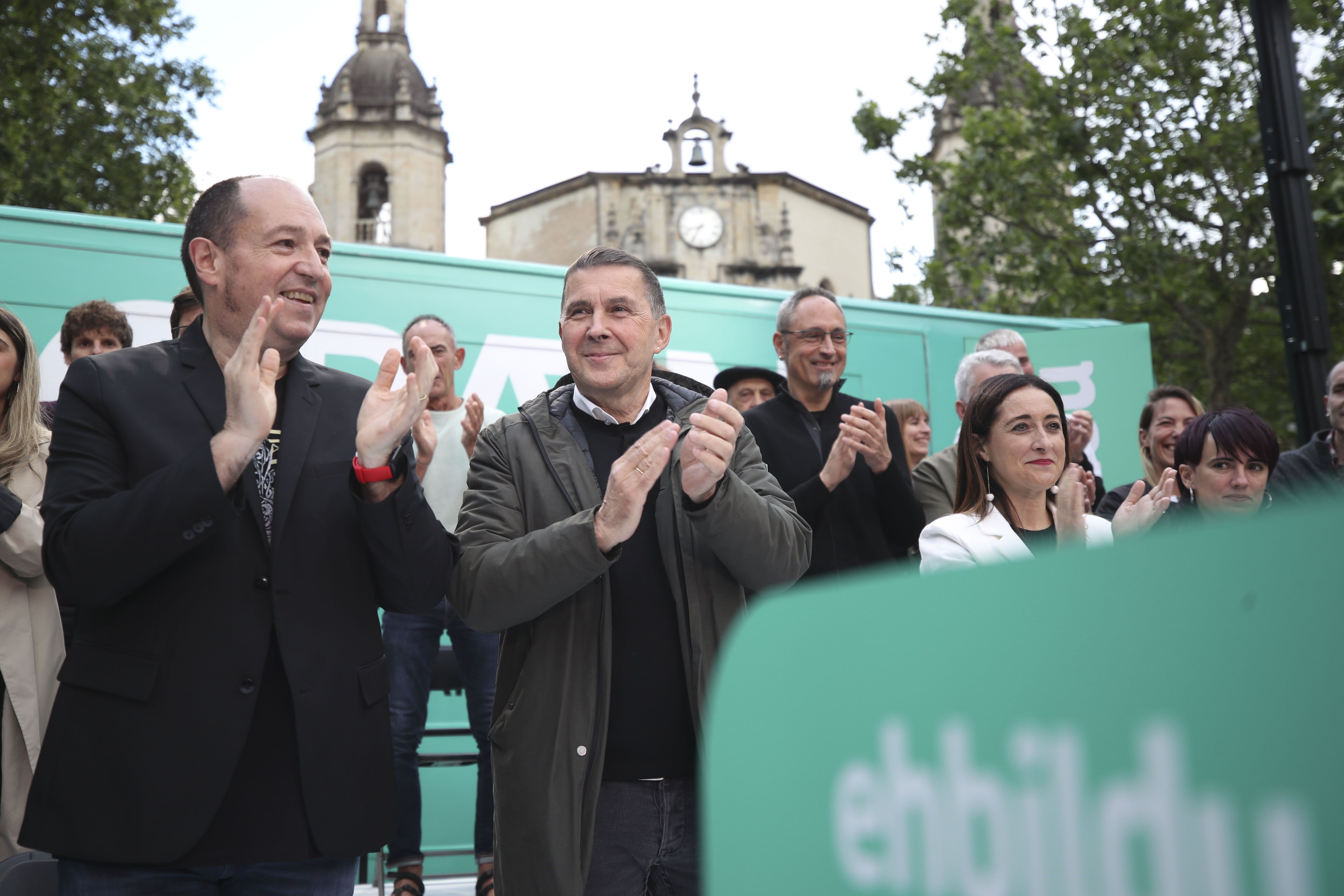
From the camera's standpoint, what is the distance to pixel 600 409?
2816 mm

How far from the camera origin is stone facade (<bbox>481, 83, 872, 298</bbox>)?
160ft

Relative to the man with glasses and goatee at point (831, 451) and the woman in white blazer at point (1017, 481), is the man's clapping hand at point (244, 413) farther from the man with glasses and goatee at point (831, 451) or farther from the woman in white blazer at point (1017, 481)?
the man with glasses and goatee at point (831, 451)

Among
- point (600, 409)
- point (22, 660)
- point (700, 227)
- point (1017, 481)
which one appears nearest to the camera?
point (600, 409)

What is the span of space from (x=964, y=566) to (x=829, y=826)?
8.7 inches

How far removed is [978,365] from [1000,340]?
90 centimetres

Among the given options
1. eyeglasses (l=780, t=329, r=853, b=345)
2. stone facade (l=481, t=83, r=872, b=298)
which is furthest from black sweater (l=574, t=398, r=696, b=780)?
stone facade (l=481, t=83, r=872, b=298)

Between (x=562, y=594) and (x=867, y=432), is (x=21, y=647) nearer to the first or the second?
(x=562, y=594)

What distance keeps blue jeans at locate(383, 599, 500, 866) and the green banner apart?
3886 millimetres

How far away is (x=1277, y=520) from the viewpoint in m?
0.64

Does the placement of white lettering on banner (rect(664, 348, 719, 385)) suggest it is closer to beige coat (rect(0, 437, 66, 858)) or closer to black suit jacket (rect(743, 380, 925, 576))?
black suit jacket (rect(743, 380, 925, 576))

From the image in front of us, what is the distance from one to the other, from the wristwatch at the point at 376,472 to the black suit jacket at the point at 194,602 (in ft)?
0.10

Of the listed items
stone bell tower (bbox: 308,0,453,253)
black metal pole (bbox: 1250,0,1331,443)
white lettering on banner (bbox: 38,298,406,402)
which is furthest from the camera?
stone bell tower (bbox: 308,0,453,253)

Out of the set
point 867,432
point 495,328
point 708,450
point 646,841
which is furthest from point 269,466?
point 495,328

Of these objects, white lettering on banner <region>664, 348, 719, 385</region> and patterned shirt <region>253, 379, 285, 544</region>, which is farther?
white lettering on banner <region>664, 348, 719, 385</region>
